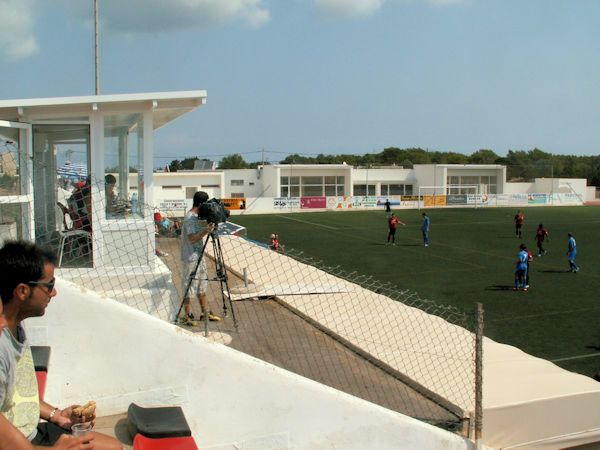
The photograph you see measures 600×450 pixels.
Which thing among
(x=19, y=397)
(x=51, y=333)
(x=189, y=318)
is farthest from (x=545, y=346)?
(x=19, y=397)

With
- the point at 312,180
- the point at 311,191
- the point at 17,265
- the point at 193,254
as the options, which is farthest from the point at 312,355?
the point at 311,191

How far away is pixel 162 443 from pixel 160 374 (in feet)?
→ 2.59

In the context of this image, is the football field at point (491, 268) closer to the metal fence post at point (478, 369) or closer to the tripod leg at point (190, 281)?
the metal fence post at point (478, 369)

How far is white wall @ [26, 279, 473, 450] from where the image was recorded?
4512mm

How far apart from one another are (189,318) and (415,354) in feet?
9.67

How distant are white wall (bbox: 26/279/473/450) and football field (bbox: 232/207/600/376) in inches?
246

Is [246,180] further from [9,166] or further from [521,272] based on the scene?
[9,166]

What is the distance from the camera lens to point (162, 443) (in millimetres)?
3795

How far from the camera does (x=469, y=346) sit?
870 centimetres

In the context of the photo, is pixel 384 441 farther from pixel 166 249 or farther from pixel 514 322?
pixel 514 322

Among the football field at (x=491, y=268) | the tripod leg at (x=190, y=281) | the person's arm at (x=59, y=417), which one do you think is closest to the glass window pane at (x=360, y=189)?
the football field at (x=491, y=268)

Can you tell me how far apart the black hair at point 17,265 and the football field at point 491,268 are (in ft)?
27.3

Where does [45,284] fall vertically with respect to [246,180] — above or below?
below

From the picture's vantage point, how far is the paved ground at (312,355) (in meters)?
6.12
